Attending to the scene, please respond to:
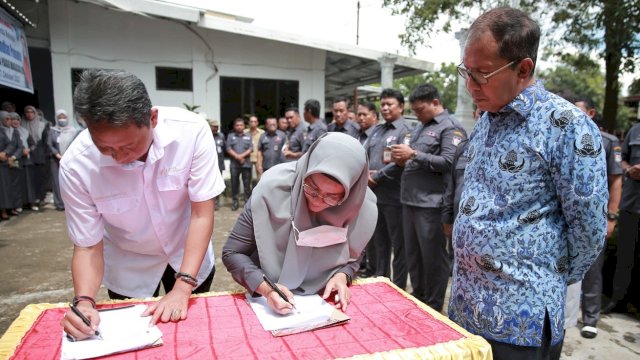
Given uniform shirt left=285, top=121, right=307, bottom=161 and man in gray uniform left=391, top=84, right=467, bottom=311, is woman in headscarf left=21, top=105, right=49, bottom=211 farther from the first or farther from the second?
man in gray uniform left=391, top=84, right=467, bottom=311

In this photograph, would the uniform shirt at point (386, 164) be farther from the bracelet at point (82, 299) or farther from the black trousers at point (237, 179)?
the black trousers at point (237, 179)

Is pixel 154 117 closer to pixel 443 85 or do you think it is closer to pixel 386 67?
pixel 386 67

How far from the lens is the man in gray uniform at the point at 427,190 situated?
328 cm

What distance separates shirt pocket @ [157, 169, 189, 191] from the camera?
161cm

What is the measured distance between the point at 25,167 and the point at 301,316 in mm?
7361

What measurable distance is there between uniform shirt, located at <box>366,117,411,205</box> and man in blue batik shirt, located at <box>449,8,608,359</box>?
90.0 inches

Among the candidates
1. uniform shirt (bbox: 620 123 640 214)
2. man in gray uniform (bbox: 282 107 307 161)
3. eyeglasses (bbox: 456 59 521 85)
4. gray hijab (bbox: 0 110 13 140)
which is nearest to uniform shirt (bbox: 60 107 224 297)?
eyeglasses (bbox: 456 59 521 85)

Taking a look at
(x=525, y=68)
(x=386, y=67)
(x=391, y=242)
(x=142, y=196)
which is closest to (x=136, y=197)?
(x=142, y=196)

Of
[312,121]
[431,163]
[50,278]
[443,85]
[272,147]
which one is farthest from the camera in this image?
[443,85]

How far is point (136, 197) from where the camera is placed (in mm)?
1596

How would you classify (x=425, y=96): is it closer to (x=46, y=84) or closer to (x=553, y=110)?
(x=553, y=110)

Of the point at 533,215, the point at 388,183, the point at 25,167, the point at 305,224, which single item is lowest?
the point at 25,167

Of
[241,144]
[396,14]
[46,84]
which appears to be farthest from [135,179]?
[46,84]

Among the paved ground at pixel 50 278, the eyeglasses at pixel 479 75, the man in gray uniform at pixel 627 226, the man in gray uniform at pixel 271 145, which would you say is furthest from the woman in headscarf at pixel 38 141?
the man in gray uniform at pixel 627 226
